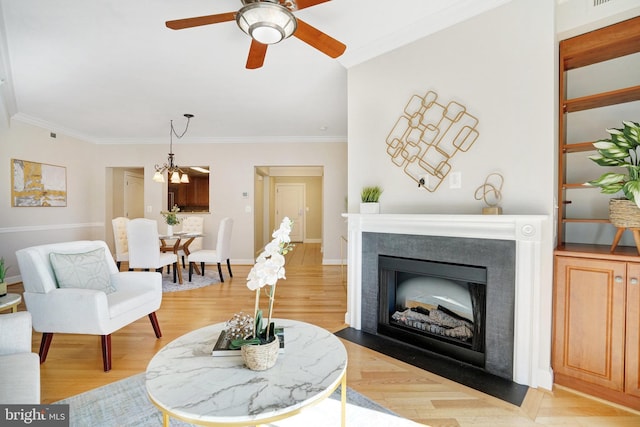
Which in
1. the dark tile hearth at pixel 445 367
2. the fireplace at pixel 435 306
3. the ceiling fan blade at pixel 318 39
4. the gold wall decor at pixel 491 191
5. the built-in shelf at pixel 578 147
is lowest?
the dark tile hearth at pixel 445 367

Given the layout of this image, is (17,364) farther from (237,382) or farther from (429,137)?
(429,137)

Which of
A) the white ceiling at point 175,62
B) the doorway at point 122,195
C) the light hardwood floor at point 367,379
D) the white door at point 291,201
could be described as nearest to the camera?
the light hardwood floor at point 367,379

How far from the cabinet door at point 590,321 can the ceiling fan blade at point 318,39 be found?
190 centimetres

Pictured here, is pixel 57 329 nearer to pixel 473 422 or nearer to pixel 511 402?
pixel 473 422

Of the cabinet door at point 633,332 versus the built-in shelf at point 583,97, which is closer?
the cabinet door at point 633,332

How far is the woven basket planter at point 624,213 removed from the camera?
1616 millimetres

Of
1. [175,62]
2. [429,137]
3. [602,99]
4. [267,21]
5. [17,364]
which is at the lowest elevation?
[17,364]

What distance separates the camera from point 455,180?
7.13 feet

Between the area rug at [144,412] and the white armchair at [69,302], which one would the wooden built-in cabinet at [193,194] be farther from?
the area rug at [144,412]

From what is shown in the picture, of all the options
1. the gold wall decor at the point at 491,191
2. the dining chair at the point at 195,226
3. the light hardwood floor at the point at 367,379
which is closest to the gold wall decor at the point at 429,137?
the gold wall decor at the point at 491,191

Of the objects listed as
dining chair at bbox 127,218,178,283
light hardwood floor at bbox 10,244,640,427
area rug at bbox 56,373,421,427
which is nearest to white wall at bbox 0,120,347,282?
dining chair at bbox 127,218,178,283

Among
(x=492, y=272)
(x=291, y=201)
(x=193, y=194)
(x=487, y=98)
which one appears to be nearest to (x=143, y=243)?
(x=492, y=272)

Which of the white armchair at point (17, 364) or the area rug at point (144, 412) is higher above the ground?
the white armchair at point (17, 364)

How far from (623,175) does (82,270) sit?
3.56 m
